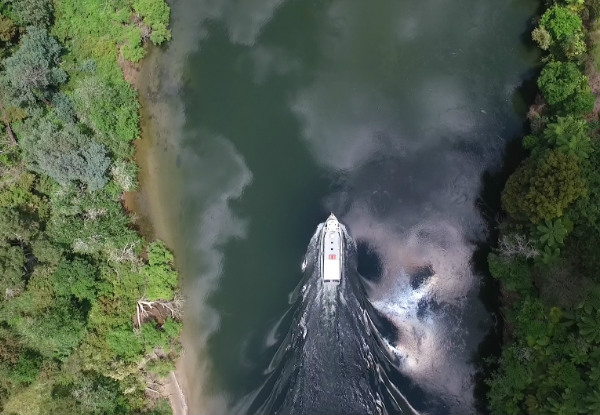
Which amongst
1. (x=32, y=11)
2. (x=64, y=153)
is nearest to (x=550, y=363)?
(x=64, y=153)

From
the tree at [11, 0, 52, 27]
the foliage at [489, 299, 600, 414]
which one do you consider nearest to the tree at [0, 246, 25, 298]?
the tree at [11, 0, 52, 27]

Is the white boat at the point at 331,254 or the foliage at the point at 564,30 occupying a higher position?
the foliage at the point at 564,30

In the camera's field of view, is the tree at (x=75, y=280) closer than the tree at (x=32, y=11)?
Yes

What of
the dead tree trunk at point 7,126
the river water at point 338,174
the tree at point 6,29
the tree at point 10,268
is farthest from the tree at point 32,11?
the tree at point 10,268

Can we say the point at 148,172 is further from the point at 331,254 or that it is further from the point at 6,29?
the point at 331,254

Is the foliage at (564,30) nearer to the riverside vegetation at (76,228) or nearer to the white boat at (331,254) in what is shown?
the white boat at (331,254)

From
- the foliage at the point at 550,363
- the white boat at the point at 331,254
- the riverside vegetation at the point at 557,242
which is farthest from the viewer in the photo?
the white boat at the point at 331,254

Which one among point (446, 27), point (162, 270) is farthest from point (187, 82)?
point (446, 27)
